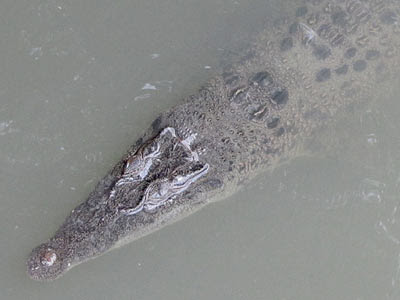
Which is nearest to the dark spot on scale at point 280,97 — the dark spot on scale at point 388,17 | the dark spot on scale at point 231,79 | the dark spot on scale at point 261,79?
the dark spot on scale at point 261,79

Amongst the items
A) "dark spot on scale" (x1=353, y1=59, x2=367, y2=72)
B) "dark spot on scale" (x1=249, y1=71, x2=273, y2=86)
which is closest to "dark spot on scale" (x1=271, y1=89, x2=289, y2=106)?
"dark spot on scale" (x1=249, y1=71, x2=273, y2=86)

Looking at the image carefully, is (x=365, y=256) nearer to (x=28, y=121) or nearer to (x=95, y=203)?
(x=95, y=203)

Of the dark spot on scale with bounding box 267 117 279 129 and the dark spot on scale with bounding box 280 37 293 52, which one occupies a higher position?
the dark spot on scale with bounding box 280 37 293 52

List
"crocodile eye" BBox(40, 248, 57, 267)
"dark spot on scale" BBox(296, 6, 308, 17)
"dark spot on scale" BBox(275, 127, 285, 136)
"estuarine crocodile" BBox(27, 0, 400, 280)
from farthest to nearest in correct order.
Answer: "dark spot on scale" BBox(296, 6, 308, 17), "dark spot on scale" BBox(275, 127, 285, 136), "estuarine crocodile" BBox(27, 0, 400, 280), "crocodile eye" BBox(40, 248, 57, 267)

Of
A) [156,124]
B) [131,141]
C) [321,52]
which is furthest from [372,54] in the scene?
[131,141]

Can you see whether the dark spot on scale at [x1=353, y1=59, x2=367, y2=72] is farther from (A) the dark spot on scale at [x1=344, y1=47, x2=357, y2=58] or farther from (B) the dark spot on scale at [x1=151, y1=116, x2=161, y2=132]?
(B) the dark spot on scale at [x1=151, y1=116, x2=161, y2=132]

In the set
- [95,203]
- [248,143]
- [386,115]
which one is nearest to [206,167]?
[248,143]
